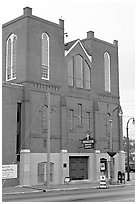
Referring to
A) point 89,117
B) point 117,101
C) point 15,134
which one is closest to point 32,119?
point 15,134

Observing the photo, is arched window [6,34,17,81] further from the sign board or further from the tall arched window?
the tall arched window

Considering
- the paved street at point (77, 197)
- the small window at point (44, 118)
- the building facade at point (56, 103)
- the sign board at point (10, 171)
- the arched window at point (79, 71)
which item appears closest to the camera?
the paved street at point (77, 197)

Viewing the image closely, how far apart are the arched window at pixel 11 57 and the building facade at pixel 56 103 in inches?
4.3

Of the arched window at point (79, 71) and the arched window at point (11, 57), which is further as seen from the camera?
the arched window at point (79, 71)

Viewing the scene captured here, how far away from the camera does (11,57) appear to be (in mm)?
41969

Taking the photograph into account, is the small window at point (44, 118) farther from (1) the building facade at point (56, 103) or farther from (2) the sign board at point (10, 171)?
(2) the sign board at point (10, 171)

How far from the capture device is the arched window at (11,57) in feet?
136

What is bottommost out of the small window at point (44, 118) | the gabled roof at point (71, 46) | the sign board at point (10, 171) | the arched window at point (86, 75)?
the sign board at point (10, 171)

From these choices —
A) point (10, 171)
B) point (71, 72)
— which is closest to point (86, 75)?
point (71, 72)

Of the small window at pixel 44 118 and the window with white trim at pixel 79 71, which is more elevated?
the window with white trim at pixel 79 71

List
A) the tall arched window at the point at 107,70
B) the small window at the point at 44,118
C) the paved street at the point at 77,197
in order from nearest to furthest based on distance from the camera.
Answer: the paved street at the point at 77,197 → the small window at the point at 44,118 → the tall arched window at the point at 107,70

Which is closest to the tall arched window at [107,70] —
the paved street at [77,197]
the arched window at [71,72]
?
the arched window at [71,72]

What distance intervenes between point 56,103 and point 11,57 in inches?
278

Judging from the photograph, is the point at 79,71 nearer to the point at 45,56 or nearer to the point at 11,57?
the point at 45,56
